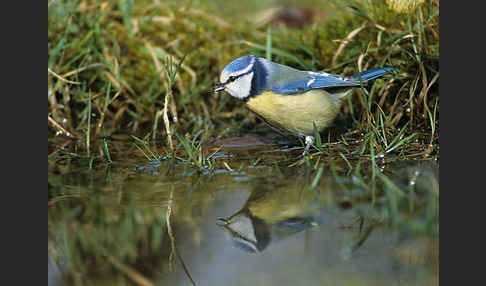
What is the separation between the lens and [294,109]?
299cm

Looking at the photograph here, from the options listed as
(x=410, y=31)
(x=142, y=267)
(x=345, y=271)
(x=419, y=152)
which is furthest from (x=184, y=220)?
(x=410, y=31)

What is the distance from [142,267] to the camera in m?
1.53

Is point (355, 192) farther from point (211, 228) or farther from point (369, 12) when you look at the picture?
point (369, 12)

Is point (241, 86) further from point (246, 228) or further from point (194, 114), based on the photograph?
point (246, 228)

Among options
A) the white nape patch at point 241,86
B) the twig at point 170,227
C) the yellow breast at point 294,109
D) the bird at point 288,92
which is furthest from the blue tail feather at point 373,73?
the twig at point 170,227

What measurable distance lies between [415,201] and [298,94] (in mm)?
1282

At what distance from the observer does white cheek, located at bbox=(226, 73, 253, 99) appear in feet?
9.97

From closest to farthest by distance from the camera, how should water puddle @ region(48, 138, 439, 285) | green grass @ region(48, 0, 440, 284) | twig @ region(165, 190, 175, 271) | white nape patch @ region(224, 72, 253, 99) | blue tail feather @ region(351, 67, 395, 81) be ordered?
1. water puddle @ region(48, 138, 439, 285)
2. twig @ region(165, 190, 175, 271)
3. green grass @ region(48, 0, 440, 284)
4. blue tail feather @ region(351, 67, 395, 81)
5. white nape patch @ region(224, 72, 253, 99)

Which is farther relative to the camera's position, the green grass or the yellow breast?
the yellow breast

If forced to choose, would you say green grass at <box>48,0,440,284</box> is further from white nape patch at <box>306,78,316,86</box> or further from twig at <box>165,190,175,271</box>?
white nape patch at <box>306,78,316,86</box>

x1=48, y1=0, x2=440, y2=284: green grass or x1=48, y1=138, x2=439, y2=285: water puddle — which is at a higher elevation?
x1=48, y1=0, x2=440, y2=284: green grass

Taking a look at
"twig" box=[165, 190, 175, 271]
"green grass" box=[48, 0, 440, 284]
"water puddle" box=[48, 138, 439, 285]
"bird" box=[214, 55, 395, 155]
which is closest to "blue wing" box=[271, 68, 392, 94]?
"bird" box=[214, 55, 395, 155]

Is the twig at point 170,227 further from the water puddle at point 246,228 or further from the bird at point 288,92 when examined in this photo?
the bird at point 288,92

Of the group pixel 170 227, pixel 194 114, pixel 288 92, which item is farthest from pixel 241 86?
pixel 170 227
